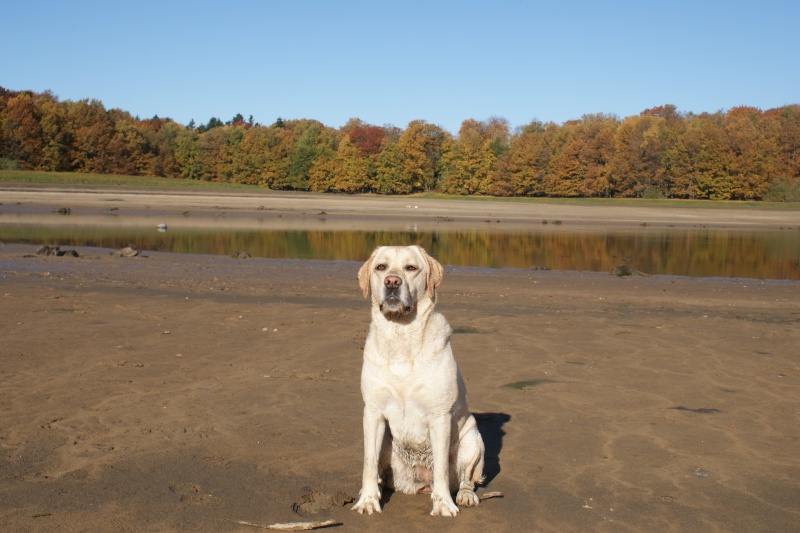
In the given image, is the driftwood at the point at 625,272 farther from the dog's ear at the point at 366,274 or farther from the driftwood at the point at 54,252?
the dog's ear at the point at 366,274

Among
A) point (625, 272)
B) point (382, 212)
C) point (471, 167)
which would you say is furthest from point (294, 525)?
point (471, 167)

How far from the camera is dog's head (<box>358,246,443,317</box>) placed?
4.94 metres

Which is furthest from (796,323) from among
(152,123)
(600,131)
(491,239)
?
(152,123)

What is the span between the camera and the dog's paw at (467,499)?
5.26m

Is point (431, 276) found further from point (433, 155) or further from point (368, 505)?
point (433, 155)

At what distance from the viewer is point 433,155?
104250 millimetres

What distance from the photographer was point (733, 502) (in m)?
5.46

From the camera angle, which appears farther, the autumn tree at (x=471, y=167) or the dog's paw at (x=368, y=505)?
the autumn tree at (x=471, y=167)

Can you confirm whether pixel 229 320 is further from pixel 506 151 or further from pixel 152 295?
pixel 506 151

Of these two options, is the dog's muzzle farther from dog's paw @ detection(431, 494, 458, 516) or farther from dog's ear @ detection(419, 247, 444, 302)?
dog's paw @ detection(431, 494, 458, 516)

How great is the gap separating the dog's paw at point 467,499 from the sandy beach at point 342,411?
92 millimetres

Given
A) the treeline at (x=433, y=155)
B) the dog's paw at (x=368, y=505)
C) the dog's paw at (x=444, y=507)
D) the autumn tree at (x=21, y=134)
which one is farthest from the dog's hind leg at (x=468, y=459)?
the autumn tree at (x=21, y=134)

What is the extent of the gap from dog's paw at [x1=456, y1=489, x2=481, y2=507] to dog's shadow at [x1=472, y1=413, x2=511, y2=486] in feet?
1.53

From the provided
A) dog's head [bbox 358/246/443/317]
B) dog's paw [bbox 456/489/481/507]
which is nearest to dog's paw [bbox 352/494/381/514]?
dog's paw [bbox 456/489/481/507]
